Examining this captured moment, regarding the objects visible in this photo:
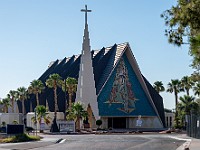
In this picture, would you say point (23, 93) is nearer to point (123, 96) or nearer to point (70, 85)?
point (70, 85)

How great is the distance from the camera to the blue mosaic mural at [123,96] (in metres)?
97.0

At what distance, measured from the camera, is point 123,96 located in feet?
323

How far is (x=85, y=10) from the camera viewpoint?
9144 centimetres

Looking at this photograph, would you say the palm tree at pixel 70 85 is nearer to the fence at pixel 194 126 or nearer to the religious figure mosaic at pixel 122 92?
the religious figure mosaic at pixel 122 92

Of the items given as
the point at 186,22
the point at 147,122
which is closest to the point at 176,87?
the point at 147,122

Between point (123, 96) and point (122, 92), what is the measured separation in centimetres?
82

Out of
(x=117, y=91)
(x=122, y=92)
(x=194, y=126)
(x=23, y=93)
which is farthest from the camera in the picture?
(x=23, y=93)

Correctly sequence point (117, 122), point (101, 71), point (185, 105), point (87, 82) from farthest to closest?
point (117, 122)
point (101, 71)
point (87, 82)
point (185, 105)

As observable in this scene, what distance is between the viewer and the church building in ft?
311

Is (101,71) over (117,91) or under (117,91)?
over

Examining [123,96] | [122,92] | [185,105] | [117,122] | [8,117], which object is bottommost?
[117,122]

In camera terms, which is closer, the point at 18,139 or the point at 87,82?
the point at 18,139

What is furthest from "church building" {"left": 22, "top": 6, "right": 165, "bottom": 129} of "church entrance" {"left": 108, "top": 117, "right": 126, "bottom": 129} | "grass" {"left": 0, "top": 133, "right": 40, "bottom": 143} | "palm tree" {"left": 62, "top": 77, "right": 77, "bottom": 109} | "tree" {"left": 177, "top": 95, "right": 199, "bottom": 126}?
"grass" {"left": 0, "top": 133, "right": 40, "bottom": 143}

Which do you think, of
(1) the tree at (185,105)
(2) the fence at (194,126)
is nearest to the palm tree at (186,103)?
(1) the tree at (185,105)
